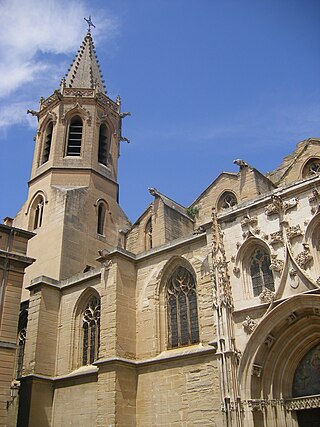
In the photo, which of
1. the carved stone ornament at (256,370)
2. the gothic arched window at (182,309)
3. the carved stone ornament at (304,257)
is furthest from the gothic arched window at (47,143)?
the carved stone ornament at (256,370)

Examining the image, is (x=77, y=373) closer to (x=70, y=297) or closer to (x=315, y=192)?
(x=70, y=297)

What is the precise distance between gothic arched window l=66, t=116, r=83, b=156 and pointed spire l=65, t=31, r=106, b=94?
2.51 m

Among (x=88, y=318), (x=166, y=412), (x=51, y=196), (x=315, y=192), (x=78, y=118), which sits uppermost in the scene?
(x=78, y=118)

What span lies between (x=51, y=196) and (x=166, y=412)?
42.4 ft

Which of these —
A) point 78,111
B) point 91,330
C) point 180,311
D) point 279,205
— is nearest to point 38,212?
point 78,111

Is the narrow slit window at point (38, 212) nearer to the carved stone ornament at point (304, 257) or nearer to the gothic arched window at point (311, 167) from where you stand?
the gothic arched window at point (311, 167)

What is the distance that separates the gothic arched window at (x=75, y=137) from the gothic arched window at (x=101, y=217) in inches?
123

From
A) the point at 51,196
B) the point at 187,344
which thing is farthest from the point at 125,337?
the point at 51,196

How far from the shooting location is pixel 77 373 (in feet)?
54.4

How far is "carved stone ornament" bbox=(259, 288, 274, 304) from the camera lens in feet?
40.2

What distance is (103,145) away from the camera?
27.1 metres

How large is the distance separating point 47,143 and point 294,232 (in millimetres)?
17830

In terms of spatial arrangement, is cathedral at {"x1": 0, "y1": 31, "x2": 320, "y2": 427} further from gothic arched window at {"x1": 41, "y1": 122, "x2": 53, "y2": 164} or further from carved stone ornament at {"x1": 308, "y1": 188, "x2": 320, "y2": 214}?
gothic arched window at {"x1": 41, "y1": 122, "x2": 53, "y2": 164}

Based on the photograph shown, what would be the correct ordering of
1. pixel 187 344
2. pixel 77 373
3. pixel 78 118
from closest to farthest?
1. pixel 187 344
2. pixel 77 373
3. pixel 78 118
